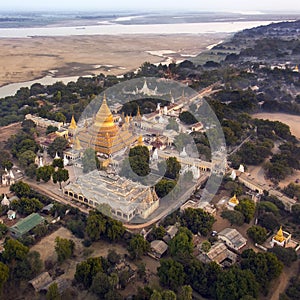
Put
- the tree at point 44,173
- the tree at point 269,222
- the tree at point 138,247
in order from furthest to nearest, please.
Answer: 1. the tree at point 44,173
2. the tree at point 269,222
3. the tree at point 138,247

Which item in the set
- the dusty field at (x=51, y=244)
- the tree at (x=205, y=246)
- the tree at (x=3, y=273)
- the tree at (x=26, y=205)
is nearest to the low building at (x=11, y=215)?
the tree at (x=26, y=205)

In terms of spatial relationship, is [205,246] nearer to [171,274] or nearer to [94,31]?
[171,274]

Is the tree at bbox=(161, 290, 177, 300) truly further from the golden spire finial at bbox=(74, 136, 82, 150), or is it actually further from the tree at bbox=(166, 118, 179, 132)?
the tree at bbox=(166, 118, 179, 132)

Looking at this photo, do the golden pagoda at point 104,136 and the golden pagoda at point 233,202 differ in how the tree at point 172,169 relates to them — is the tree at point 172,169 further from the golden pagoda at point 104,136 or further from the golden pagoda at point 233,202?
the golden pagoda at point 104,136


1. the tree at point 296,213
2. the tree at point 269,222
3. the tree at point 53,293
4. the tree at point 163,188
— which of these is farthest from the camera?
the tree at point 163,188

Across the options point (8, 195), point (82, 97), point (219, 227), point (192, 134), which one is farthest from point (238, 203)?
point (82, 97)
